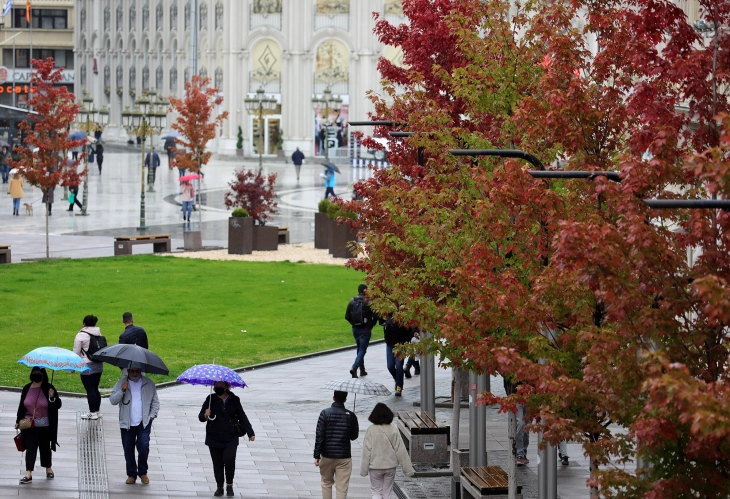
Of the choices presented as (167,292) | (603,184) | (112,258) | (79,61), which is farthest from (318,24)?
(603,184)

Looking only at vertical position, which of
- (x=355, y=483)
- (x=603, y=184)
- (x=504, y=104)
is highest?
(x=504, y=104)

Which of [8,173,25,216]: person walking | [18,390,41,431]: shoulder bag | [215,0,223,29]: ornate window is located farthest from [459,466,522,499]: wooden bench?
[215,0,223,29]: ornate window

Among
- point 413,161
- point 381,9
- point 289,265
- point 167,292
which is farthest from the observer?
point 381,9

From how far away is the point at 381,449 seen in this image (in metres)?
13.9

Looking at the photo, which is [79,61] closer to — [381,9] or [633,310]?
[381,9]

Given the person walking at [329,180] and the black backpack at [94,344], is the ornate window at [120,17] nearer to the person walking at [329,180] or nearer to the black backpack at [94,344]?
the person walking at [329,180]

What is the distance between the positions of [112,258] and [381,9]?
53.0 meters

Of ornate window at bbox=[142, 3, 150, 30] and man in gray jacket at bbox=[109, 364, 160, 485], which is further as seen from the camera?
ornate window at bbox=[142, 3, 150, 30]

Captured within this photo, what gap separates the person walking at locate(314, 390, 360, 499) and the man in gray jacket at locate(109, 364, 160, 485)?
7.95 feet

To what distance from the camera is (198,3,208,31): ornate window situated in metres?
95.2

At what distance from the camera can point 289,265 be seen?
124 feet

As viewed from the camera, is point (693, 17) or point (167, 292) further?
point (167, 292)

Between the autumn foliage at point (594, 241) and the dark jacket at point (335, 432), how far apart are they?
1330 mm

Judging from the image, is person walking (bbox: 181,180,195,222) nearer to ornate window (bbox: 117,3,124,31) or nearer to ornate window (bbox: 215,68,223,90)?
ornate window (bbox: 215,68,223,90)
